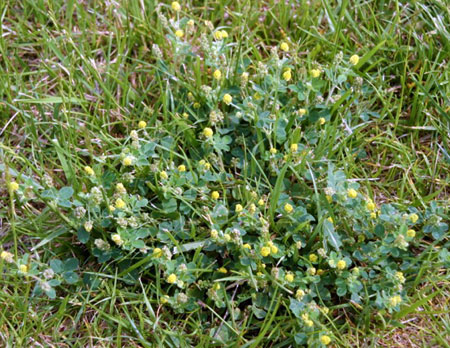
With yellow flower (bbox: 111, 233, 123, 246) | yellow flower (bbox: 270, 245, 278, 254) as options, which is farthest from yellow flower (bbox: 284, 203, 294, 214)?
yellow flower (bbox: 111, 233, 123, 246)

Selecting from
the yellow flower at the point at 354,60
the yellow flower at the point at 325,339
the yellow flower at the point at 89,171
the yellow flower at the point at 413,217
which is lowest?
the yellow flower at the point at 325,339

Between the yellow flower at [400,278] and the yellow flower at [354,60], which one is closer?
the yellow flower at [400,278]

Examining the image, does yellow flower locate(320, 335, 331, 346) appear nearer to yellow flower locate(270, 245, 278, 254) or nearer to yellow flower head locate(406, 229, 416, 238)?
yellow flower locate(270, 245, 278, 254)

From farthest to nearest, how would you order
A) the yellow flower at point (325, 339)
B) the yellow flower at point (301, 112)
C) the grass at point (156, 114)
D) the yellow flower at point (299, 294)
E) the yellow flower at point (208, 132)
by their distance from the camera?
the yellow flower at point (301, 112)
the yellow flower at point (208, 132)
the grass at point (156, 114)
the yellow flower at point (299, 294)
the yellow flower at point (325, 339)

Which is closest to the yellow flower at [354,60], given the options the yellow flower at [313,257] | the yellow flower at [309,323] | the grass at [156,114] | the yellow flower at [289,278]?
the grass at [156,114]

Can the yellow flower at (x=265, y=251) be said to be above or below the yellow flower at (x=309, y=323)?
above

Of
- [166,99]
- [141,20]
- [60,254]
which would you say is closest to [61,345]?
[60,254]

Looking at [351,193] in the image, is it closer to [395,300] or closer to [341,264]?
[341,264]

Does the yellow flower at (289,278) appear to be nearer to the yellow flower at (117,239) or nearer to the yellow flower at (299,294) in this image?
the yellow flower at (299,294)
